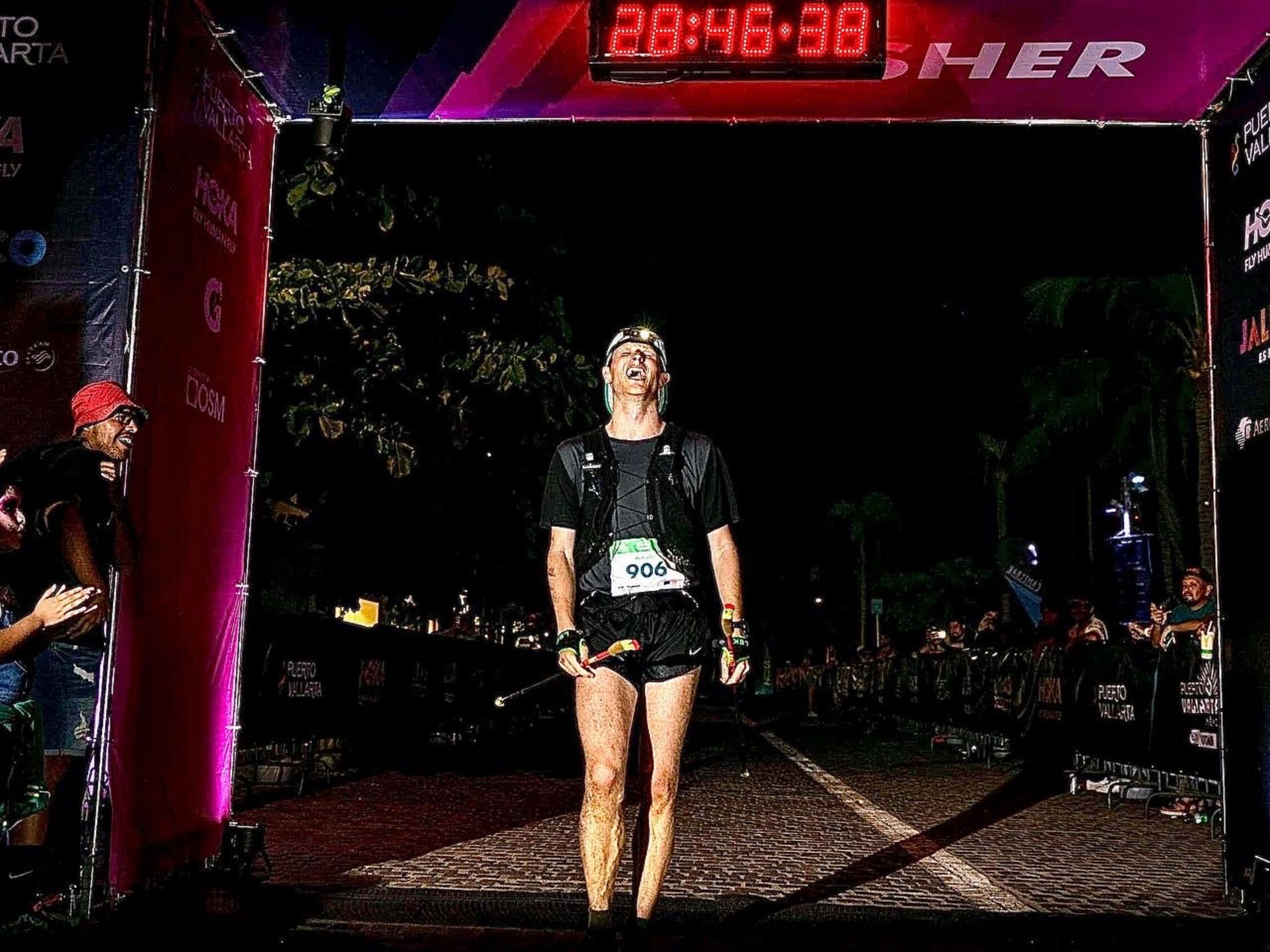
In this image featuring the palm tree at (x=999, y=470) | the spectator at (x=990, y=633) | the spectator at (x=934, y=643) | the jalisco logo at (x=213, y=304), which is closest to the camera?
the jalisco logo at (x=213, y=304)

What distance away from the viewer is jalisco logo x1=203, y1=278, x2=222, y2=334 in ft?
24.3

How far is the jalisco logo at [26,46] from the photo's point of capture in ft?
21.5

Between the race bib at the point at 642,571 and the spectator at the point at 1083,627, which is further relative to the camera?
the spectator at the point at 1083,627

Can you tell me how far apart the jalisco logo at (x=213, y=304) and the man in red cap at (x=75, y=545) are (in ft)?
3.93

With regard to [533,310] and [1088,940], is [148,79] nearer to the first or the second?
[1088,940]

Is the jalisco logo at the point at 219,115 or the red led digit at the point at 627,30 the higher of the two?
the red led digit at the point at 627,30

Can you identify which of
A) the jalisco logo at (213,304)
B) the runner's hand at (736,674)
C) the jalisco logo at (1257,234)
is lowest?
the runner's hand at (736,674)

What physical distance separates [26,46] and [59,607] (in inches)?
127

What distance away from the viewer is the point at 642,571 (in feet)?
18.0

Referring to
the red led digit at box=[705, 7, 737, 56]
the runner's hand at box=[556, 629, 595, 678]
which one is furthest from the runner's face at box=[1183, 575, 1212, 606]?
the runner's hand at box=[556, 629, 595, 678]

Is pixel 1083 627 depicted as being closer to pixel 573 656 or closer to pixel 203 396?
pixel 203 396

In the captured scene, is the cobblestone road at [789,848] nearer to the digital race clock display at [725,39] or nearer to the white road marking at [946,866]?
the white road marking at [946,866]

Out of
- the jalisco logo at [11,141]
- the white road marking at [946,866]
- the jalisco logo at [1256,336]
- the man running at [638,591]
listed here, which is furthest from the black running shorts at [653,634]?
the jalisco logo at [11,141]

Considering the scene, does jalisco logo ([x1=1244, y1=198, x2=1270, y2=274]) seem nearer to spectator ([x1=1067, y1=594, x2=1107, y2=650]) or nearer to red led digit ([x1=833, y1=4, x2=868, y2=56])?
red led digit ([x1=833, y1=4, x2=868, y2=56])
